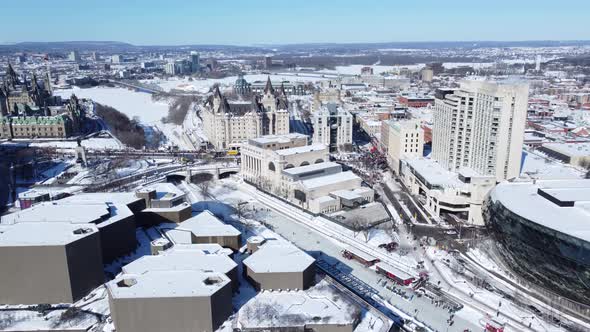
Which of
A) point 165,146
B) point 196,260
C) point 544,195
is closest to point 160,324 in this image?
point 196,260

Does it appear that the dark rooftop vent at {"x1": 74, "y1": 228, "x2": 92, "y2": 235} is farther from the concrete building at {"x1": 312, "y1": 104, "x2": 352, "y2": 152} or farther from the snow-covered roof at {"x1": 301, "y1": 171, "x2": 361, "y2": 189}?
the concrete building at {"x1": 312, "y1": 104, "x2": 352, "y2": 152}

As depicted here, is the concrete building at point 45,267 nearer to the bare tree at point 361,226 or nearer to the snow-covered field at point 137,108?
the bare tree at point 361,226

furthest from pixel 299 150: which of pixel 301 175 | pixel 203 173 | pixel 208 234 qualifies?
pixel 208 234

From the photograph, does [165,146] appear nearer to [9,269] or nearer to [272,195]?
[272,195]

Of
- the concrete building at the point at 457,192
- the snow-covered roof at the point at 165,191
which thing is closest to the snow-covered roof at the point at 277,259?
the snow-covered roof at the point at 165,191

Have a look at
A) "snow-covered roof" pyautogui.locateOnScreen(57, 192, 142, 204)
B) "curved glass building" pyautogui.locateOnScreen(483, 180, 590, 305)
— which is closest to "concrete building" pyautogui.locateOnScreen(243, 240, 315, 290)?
"snow-covered roof" pyautogui.locateOnScreen(57, 192, 142, 204)
